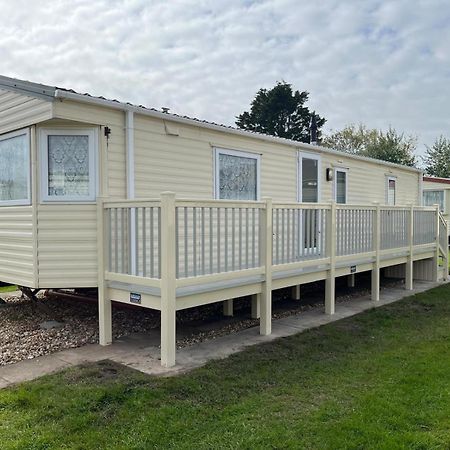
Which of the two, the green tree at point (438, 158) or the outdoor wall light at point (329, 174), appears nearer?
the outdoor wall light at point (329, 174)

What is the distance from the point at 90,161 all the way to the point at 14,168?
3.71 feet

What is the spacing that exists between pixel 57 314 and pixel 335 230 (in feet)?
13.8

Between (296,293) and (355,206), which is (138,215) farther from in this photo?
(296,293)

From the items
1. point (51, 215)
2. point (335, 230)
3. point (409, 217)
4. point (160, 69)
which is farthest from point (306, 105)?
point (51, 215)

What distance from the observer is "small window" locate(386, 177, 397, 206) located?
11594 millimetres

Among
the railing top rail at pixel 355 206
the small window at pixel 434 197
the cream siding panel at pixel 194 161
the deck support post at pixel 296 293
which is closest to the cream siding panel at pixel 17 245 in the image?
the cream siding panel at pixel 194 161

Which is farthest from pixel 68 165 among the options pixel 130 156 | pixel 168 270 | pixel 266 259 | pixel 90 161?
pixel 266 259

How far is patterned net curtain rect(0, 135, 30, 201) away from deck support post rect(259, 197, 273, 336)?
9.36ft

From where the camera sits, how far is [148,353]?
4.81m

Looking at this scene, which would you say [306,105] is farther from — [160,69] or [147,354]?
[147,354]

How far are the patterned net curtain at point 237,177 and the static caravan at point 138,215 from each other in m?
0.04

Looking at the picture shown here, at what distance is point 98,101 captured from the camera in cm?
512

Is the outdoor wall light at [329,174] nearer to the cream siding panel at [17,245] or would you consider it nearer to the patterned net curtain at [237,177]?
the patterned net curtain at [237,177]

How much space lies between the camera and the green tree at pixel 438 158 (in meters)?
32.6
